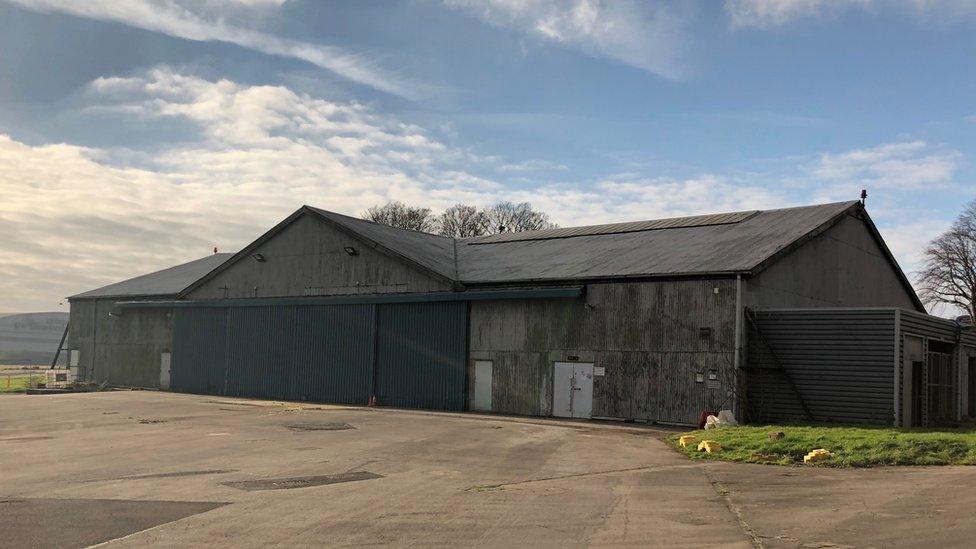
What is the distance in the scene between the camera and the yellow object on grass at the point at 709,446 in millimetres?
17906

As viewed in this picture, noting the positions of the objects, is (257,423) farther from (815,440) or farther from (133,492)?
(815,440)

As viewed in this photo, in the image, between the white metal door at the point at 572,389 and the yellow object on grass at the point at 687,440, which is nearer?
the yellow object on grass at the point at 687,440

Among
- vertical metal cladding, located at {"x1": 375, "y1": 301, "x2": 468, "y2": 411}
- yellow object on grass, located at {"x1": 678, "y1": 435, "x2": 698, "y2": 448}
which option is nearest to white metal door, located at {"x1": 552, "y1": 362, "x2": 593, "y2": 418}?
vertical metal cladding, located at {"x1": 375, "y1": 301, "x2": 468, "y2": 411}

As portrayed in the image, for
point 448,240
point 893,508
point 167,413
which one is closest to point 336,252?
point 448,240

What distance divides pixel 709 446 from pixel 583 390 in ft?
36.2

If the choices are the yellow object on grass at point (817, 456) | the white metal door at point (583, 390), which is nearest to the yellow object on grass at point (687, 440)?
the yellow object on grass at point (817, 456)

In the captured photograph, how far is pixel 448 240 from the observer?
4541 cm

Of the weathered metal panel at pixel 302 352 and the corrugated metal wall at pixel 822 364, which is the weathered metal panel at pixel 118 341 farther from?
the corrugated metal wall at pixel 822 364

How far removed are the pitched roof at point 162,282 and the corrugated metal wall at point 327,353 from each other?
5.40 m

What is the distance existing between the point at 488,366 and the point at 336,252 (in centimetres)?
1040

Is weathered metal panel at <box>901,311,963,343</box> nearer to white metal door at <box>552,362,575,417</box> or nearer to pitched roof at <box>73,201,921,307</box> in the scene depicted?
pitched roof at <box>73,201,921,307</box>

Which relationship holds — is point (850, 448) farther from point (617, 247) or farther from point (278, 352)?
point (278, 352)

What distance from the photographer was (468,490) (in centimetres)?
1305

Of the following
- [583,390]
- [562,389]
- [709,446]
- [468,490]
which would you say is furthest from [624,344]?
[468,490]
